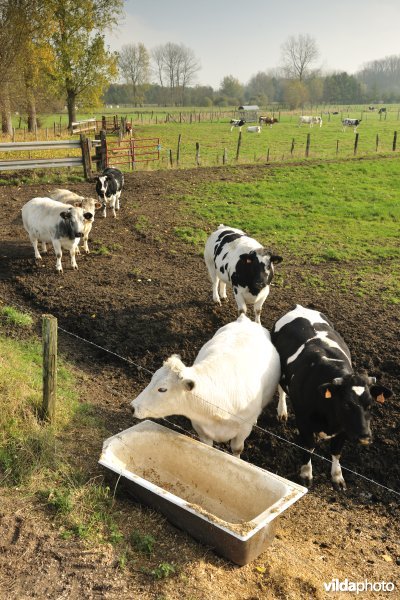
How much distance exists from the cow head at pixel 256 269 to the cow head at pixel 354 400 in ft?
12.3

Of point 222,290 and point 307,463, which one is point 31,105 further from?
point 307,463

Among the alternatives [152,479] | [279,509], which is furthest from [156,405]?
[279,509]

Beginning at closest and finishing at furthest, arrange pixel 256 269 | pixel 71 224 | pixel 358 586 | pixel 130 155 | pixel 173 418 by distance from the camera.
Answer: pixel 358 586 → pixel 173 418 → pixel 256 269 → pixel 71 224 → pixel 130 155

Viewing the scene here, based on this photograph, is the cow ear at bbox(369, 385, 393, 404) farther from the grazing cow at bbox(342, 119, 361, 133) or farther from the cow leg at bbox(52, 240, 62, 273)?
the grazing cow at bbox(342, 119, 361, 133)

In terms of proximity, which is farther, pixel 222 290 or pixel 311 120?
pixel 311 120

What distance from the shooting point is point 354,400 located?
517cm

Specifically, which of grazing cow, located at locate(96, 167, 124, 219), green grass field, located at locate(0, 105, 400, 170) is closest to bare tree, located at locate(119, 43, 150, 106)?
green grass field, located at locate(0, 105, 400, 170)

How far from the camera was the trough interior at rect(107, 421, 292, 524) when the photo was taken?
4.94 meters

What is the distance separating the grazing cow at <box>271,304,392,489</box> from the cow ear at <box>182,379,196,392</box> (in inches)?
51.6

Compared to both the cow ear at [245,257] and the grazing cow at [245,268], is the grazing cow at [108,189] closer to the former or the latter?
the grazing cow at [245,268]

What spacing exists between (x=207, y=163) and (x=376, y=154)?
9.38 metres

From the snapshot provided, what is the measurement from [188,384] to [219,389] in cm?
47

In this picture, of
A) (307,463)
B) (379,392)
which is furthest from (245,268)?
(379,392)

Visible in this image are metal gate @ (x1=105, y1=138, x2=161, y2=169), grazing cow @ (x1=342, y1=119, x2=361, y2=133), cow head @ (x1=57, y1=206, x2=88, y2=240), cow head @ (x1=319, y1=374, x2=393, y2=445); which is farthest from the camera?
grazing cow @ (x1=342, y1=119, x2=361, y2=133)
